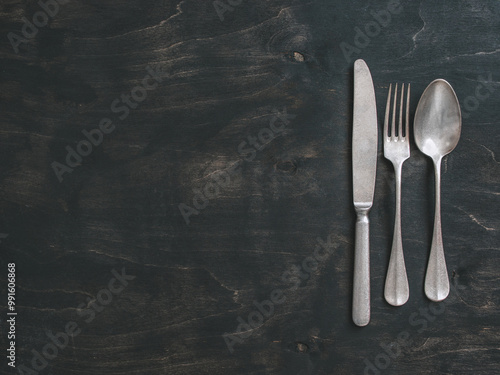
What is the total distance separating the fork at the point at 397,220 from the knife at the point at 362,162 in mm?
28

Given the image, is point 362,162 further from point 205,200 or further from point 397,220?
point 205,200

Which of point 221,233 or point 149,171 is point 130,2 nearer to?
point 149,171

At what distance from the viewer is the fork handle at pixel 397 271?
2.43ft

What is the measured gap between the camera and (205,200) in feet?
2.50

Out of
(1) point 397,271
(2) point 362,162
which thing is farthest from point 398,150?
(1) point 397,271

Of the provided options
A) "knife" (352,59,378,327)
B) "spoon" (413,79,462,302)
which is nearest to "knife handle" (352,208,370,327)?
"knife" (352,59,378,327)

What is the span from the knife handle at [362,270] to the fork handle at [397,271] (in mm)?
42

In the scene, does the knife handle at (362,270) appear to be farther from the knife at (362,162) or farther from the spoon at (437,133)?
the spoon at (437,133)

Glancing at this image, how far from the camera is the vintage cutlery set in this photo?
743 mm

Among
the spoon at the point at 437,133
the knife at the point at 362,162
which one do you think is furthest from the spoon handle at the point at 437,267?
the knife at the point at 362,162

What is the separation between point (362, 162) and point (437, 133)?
0.47ft

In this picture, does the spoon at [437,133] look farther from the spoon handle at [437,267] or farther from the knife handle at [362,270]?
the knife handle at [362,270]

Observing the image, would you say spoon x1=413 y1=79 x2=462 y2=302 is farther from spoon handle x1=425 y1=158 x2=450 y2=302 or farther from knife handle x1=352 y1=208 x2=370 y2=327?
knife handle x1=352 y1=208 x2=370 y2=327

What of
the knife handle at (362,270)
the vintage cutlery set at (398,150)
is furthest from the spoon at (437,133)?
the knife handle at (362,270)
